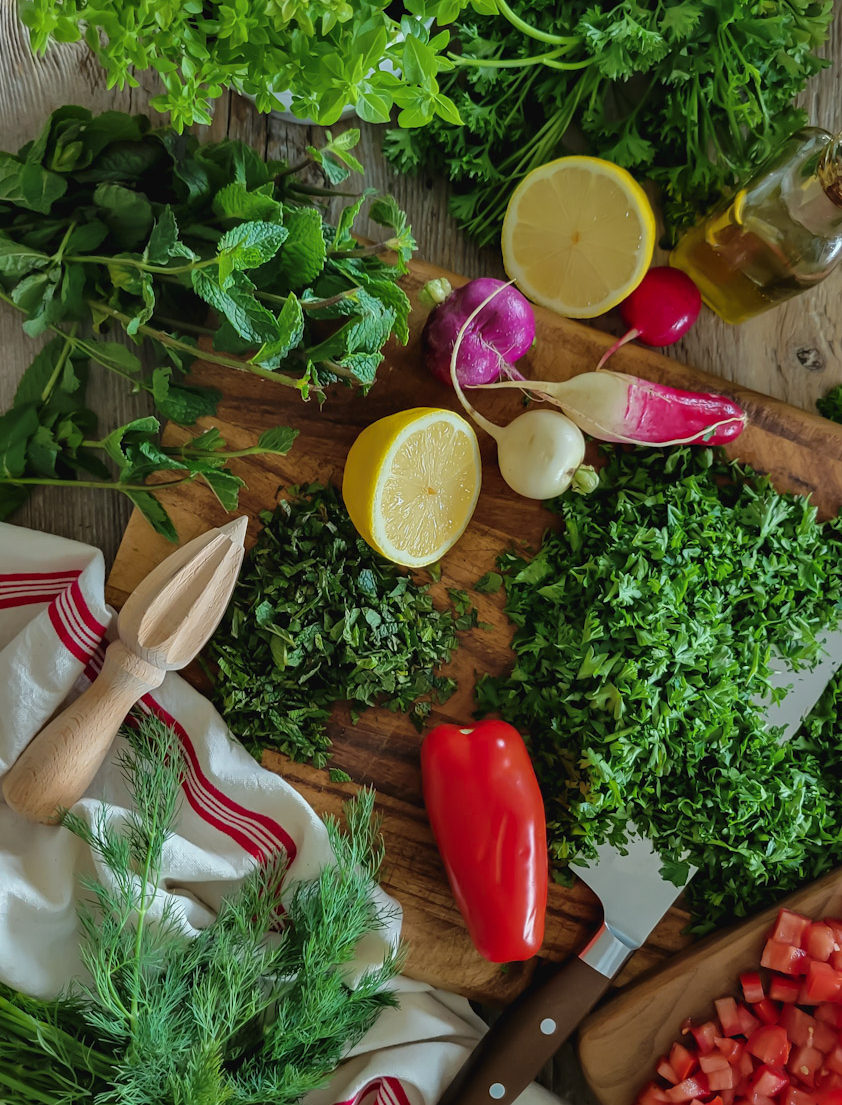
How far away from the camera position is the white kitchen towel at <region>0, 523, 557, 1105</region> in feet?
4.52

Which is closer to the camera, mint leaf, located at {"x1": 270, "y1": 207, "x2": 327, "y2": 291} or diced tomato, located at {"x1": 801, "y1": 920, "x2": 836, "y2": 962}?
mint leaf, located at {"x1": 270, "y1": 207, "x2": 327, "y2": 291}

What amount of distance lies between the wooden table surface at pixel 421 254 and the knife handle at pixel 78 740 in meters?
0.31

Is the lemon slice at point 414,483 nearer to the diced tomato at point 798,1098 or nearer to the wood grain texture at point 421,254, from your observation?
the wood grain texture at point 421,254

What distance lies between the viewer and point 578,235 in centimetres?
148

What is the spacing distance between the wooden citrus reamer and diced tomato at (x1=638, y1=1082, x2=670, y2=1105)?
3.32 feet

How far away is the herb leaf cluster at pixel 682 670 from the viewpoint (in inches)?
54.4

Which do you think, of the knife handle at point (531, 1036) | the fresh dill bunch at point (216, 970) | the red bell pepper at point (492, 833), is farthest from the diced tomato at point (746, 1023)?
Answer: the fresh dill bunch at point (216, 970)

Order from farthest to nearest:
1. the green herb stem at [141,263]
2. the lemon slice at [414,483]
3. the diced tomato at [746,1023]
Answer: the diced tomato at [746,1023], the lemon slice at [414,483], the green herb stem at [141,263]

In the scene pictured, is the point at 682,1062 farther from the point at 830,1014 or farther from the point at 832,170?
the point at 832,170

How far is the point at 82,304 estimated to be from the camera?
1.37 m

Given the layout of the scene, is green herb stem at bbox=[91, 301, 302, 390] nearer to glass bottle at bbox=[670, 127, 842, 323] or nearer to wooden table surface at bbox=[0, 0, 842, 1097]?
wooden table surface at bbox=[0, 0, 842, 1097]

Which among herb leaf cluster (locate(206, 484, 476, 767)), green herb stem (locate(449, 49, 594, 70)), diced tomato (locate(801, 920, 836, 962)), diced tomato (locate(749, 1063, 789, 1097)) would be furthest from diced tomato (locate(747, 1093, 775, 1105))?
green herb stem (locate(449, 49, 594, 70))

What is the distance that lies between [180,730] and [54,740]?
7.6 inches

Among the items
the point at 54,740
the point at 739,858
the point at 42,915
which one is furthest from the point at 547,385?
the point at 42,915
